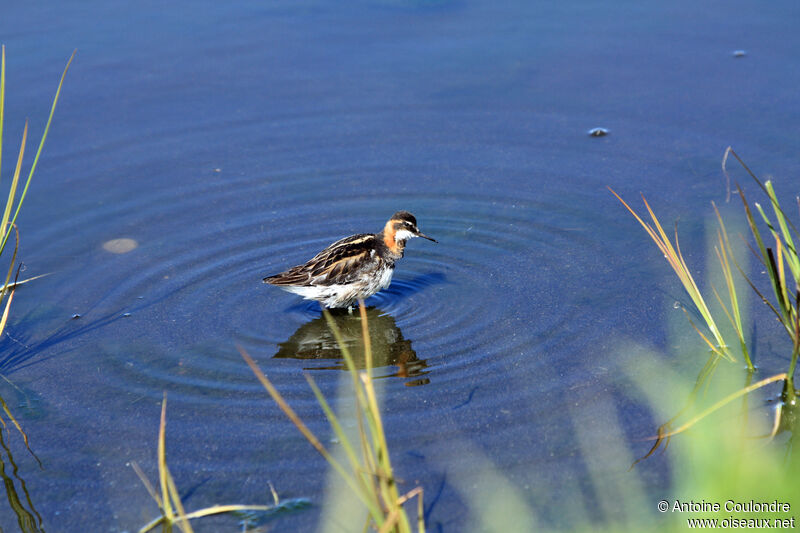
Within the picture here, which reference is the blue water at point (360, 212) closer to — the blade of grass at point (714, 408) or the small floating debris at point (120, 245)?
the small floating debris at point (120, 245)

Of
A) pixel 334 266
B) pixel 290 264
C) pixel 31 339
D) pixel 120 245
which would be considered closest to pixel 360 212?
pixel 290 264

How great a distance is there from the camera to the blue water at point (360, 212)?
648 cm

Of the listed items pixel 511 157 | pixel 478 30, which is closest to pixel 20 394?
pixel 511 157

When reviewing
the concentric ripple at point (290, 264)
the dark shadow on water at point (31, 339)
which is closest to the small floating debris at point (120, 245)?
the concentric ripple at point (290, 264)

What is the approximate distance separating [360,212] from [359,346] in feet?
7.61

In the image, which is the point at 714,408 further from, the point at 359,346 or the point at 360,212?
the point at 360,212

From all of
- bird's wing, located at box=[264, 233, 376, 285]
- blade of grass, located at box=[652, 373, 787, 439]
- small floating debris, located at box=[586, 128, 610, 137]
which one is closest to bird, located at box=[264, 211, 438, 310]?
bird's wing, located at box=[264, 233, 376, 285]

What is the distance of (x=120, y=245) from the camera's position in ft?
31.6

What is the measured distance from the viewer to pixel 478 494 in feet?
19.2

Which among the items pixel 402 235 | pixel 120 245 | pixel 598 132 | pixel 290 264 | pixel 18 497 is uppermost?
pixel 598 132

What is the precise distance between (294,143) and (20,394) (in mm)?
5151

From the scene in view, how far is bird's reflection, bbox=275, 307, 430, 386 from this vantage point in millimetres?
7523

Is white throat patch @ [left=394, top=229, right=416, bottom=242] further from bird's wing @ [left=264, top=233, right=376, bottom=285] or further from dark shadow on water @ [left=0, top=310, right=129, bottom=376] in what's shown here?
dark shadow on water @ [left=0, top=310, right=129, bottom=376]

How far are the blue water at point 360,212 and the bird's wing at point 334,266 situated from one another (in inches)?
14.9
